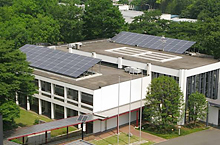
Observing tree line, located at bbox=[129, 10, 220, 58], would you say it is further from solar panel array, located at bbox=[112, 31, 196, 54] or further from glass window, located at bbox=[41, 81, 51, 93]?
glass window, located at bbox=[41, 81, 51, 93]

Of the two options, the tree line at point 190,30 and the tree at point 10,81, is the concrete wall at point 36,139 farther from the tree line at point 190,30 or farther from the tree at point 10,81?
the tree line at point 190,30

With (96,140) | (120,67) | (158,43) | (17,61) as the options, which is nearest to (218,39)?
(158,43)

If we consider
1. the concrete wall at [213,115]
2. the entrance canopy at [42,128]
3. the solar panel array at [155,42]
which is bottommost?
the concrete wall at [213,115]

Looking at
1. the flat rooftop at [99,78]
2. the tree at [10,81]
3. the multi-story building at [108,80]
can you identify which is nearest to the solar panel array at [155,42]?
the multi-story building at [108,80]

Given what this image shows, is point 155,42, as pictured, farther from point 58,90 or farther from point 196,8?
point 196,8

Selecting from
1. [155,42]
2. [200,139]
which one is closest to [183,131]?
[200,139]

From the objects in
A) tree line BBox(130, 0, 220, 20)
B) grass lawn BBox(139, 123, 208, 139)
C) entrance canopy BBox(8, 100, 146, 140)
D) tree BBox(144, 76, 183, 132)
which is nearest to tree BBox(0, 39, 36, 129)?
entrance canopy BBox(8, 100, 146, 140)

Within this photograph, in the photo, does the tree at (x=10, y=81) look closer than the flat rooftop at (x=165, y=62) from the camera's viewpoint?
Yes

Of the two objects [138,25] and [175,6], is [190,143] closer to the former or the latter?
[138,25]
